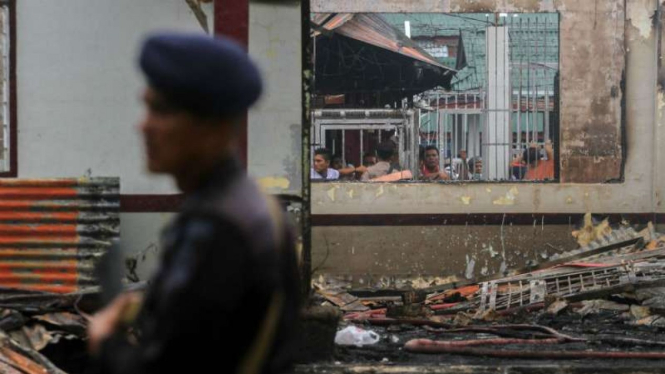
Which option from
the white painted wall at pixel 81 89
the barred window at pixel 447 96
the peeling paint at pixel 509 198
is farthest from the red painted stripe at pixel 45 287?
the peeling paint at pixel 509 198

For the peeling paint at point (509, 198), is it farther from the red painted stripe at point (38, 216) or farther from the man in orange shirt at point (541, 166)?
the red painted stripe at point (38, 216)

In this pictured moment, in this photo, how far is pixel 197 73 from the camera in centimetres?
231

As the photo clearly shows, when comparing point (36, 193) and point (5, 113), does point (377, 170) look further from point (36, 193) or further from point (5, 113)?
point (36, 193)

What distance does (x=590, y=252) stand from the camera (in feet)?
45.3

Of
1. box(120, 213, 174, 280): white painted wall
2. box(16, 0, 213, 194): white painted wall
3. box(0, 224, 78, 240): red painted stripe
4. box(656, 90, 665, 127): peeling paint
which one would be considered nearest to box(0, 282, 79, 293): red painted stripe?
box(0, 224, 78, 240): red painted stripe

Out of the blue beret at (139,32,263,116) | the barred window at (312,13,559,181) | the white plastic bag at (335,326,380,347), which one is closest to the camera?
the blue beret at (139,32,263,116)

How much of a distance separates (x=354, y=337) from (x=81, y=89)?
2.81m

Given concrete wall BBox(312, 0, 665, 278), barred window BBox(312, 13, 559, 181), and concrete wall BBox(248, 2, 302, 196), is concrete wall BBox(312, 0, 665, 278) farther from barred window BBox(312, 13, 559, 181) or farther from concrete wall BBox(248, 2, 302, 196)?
concrete wall BBox(248, 2, 302, 196)

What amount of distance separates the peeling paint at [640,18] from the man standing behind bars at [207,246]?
13.8 meters

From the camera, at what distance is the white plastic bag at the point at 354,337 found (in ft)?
29.9

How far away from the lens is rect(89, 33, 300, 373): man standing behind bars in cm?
221

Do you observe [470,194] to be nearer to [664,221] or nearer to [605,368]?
[664,221]

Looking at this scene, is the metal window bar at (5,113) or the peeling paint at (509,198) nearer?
the metal window bar at (5,113)

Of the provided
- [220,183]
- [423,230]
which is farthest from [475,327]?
[220,183]
